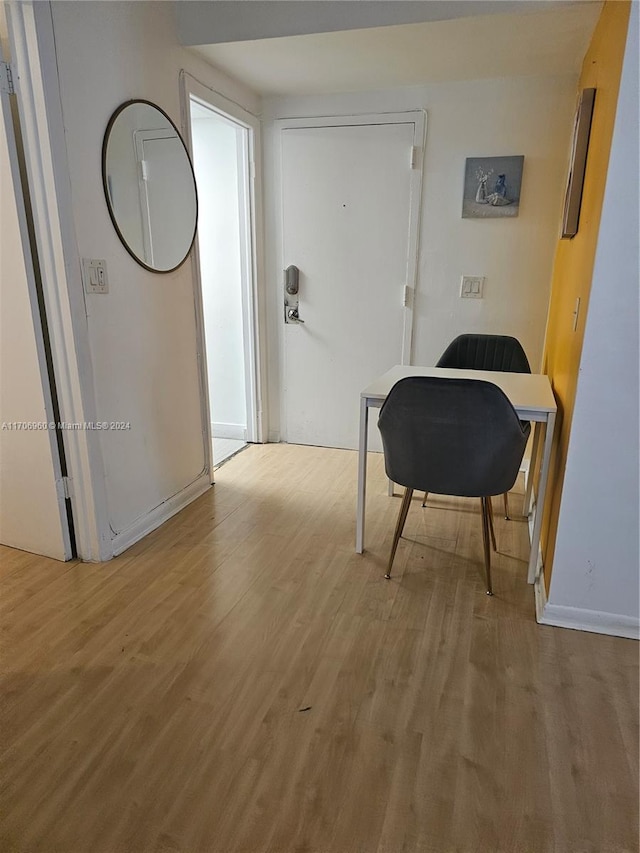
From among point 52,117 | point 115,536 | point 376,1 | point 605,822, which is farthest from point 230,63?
point 605,822

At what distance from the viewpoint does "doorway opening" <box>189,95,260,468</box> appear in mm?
3336

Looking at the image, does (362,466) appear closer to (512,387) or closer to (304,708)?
(512,387)

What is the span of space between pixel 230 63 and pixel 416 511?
95.8 inches

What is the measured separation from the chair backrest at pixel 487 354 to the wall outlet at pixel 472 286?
1.47 ft

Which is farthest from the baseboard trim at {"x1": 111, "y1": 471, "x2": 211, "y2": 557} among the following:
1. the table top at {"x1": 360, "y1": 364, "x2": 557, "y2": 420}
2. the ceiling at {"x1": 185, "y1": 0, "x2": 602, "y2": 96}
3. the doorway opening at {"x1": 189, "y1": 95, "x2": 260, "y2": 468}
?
the ceiling at {"x1": 185, "y1": 0, "x2": 602, "y2": 96}

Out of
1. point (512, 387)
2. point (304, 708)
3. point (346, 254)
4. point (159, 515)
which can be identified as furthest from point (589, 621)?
point (346, 254)

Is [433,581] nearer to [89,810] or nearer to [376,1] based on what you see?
[89,810]

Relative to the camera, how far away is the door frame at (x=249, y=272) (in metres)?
2.63

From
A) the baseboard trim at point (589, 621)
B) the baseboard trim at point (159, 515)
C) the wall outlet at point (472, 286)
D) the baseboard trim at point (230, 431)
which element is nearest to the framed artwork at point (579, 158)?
the wall outlet at point (472, 286)

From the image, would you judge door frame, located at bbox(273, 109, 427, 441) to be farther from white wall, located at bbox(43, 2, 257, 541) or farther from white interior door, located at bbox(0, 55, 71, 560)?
white interior door, located at bbox(0, 55, 71, 560)

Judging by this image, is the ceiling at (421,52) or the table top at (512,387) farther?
the ceiling at (421,52)

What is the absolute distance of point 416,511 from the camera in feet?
9.13

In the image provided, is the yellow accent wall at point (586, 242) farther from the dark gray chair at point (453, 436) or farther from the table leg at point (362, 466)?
the table leg at point (362, 466)

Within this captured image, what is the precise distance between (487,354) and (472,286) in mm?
559
